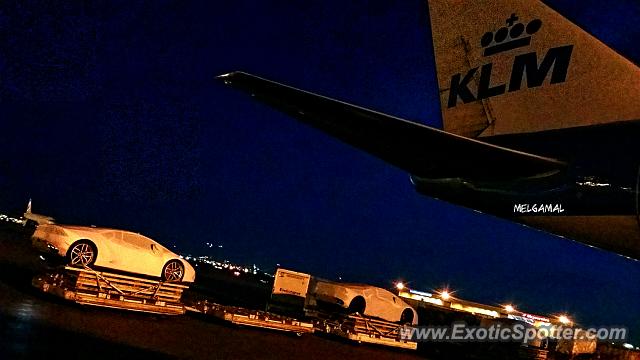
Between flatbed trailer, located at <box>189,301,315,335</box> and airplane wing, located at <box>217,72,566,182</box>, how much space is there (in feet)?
29.9

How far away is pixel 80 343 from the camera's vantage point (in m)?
8.67

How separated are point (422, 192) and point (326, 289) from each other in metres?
11.5

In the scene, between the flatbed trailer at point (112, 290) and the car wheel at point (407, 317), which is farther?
the car wheel at point (407, 317)

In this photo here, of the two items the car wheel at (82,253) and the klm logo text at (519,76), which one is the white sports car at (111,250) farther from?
the klm logo text at (519,76)

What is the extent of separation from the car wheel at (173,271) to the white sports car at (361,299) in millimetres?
4829

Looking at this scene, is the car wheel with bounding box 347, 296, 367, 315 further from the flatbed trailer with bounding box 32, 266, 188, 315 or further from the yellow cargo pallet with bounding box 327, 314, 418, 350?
the flatbed trailer with bounding box 32, 266, 188, 315

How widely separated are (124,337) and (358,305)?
32.0ft

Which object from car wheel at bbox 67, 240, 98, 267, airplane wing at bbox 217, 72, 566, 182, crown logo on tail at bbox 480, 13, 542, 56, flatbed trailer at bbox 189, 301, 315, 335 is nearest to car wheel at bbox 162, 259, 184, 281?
car wheel at bbox 67, 240, 98, 267

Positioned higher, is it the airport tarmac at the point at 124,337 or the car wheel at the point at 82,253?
the car wheel at the point at 82,253

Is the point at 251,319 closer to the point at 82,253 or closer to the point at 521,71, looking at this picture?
the point at 82,253

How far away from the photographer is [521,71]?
8164 millimetres

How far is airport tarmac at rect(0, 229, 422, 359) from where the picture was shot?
8.38 metres

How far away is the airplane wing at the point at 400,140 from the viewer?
16.6 ft

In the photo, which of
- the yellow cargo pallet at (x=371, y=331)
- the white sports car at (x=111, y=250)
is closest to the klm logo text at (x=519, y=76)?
the yellow cargo pallet at (x=371, y=331)
